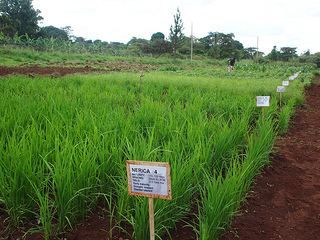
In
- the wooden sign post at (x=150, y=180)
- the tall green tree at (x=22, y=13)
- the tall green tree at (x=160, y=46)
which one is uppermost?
the tall green tree at (x=22, y=13)

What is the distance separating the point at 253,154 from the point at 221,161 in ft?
1.03

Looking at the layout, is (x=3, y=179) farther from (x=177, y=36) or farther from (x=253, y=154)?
(x=177, y=36)

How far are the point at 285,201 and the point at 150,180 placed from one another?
1.73 metres

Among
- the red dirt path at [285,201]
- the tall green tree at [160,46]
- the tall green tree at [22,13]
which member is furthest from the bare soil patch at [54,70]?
the tall green tree at [160,46]

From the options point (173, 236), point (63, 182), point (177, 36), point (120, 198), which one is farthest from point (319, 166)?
point (177, 36)

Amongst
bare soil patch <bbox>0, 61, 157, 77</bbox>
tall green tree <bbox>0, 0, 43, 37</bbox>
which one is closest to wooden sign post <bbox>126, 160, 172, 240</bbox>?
bare soil patch <bbox>0, 61, 157, 77</bbox>

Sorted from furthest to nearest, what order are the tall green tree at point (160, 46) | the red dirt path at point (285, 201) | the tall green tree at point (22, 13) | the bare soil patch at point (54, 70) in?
the tall green tree at point (160, 46), the tall green tree at point (22, 13), the bare soil patch at point (54, 70), the red dirt path at point (285, 201)

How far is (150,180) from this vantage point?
5.44ft

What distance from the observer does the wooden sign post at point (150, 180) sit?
5.28 ft

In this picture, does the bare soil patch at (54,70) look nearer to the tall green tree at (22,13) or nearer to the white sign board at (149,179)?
the white sign board at (149,179)

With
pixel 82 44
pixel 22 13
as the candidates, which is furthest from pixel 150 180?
pixel 82 44

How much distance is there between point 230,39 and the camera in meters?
49.8

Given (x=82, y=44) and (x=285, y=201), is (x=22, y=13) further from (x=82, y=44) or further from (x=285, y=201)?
(x=285, y=201)

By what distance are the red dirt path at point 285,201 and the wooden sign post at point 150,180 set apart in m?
0.80
